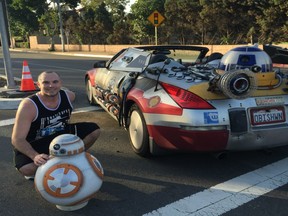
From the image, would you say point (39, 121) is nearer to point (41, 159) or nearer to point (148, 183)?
point (41, 159)

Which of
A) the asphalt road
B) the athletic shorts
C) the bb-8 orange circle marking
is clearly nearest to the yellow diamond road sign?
the asphalt road

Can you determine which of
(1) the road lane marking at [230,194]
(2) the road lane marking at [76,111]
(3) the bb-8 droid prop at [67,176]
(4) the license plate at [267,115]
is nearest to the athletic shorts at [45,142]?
(3) the bb-8 droid prop at [67,176]

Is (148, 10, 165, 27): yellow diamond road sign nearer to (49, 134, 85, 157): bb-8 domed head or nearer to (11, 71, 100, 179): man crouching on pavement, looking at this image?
(11, 71, 100, 179): man crouching on pavement

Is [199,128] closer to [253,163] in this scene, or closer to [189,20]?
[253,163]

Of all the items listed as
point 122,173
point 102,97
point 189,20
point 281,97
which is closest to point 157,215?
point 122,173

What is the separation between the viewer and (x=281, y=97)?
377cm

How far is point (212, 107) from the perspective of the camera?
3.50 metres

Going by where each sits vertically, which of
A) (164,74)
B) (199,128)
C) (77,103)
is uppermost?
(164,74)

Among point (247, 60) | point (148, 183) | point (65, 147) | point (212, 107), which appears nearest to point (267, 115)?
point (212, 107)

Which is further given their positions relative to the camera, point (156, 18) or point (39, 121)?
point (156, 18)

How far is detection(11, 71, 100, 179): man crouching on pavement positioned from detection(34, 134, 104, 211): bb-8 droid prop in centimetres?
22

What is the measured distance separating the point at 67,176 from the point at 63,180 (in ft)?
0.15

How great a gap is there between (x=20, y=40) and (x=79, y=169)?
5177 cm

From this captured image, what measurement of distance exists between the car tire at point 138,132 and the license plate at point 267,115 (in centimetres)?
116
